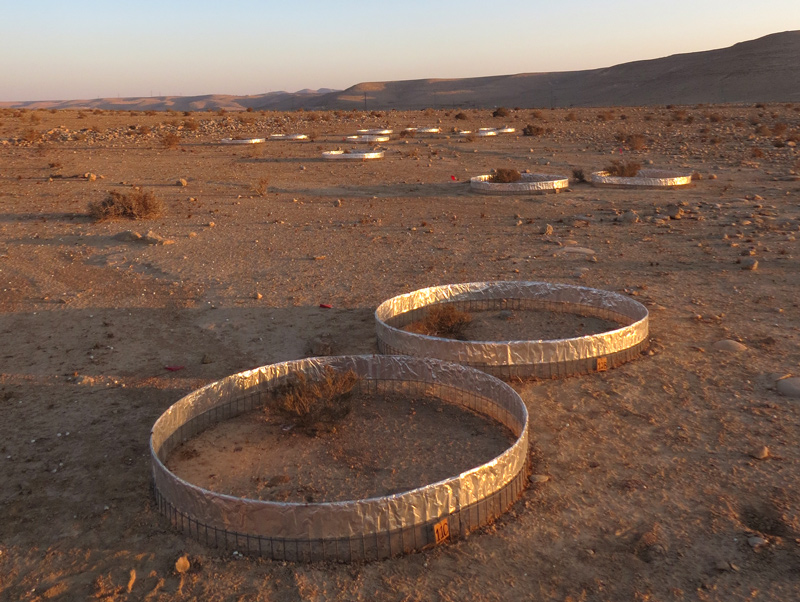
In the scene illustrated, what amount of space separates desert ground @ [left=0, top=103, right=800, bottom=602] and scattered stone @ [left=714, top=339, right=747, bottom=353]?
82mm

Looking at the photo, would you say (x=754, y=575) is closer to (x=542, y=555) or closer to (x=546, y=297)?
(x=542, y=555)

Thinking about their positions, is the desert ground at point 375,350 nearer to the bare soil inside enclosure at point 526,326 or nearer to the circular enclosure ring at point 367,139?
the bare soil inside enclosure at point 526,326

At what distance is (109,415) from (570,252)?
6.23 meters

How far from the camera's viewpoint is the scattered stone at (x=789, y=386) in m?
5.11

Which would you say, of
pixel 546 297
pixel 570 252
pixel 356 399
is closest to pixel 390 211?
pixel 570 252

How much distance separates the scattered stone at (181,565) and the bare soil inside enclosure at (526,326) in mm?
3602

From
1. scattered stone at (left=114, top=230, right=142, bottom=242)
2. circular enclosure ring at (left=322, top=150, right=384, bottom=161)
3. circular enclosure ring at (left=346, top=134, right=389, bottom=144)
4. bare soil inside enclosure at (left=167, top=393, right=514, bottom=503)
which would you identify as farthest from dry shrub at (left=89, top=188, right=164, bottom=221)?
circular enclosure ring at (left=346, top=134, right=389, bottom=144)

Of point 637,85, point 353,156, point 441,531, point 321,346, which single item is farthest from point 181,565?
point 637,85

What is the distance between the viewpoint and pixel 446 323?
6.55 meters

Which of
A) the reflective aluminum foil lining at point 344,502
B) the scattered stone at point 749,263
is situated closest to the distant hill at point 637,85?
the scattered stone at point 749,263

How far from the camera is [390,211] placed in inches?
487

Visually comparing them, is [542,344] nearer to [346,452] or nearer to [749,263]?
[346,452]

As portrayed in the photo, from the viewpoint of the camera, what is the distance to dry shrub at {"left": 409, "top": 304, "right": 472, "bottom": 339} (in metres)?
6.55

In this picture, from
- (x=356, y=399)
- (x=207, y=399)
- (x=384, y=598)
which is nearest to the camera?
(x=384, y=598)
